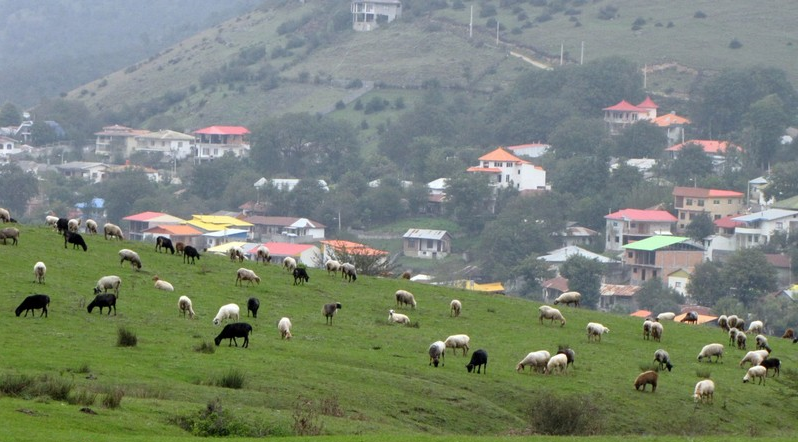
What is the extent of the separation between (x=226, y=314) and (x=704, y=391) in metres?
10.7

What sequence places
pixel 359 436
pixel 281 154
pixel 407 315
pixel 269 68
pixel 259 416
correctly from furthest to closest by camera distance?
pixel 269 68, pixel 281 154, pixel 407 315, pixel 259 416, pixel 359 436

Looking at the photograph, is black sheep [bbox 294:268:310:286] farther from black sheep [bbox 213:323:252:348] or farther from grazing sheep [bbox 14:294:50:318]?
grazing sheep [bbox 14:294:50:318]

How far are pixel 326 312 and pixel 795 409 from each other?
436 inches

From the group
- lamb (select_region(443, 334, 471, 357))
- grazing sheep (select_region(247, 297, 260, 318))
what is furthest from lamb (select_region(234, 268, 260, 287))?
lamb (select_region(443, 334, 471, 357))

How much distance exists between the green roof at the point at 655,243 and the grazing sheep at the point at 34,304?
3234 inches

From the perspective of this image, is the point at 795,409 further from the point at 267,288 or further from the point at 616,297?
the point at 616,297

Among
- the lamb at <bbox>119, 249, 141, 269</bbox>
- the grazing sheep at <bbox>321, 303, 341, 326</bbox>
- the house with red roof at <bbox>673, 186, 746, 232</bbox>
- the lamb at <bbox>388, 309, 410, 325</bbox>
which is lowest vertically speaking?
the lamb at <bbox>388, 309, 410, 325</bbox>

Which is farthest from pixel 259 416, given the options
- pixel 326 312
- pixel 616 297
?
pixel 616 297

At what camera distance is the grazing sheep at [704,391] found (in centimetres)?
3061

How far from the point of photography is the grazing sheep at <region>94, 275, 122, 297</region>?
33997 mm

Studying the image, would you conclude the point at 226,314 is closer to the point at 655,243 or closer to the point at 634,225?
the point at 655,243

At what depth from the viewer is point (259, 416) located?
906 inches

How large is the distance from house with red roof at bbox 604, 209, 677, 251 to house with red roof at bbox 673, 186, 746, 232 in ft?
7.11

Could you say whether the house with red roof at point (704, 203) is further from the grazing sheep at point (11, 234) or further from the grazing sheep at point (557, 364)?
the grazing sheep at point (557, 364)
